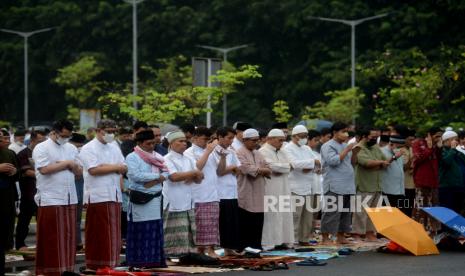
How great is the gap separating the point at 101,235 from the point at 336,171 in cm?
543

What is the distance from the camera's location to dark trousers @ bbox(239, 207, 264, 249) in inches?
698

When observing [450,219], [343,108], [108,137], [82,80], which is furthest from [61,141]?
[82,80]

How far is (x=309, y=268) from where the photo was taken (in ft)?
52.0

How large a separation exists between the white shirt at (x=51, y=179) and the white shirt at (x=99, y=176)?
1.13ft

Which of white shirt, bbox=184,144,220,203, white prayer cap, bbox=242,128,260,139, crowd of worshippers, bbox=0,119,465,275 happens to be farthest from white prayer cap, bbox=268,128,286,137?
white shirt, bbox=184,144,220,203

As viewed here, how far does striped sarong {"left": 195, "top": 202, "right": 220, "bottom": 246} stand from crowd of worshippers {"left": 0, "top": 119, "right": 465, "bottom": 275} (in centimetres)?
1

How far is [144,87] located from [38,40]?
1156cm


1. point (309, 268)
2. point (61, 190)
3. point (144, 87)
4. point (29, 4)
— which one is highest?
point (29, 4)

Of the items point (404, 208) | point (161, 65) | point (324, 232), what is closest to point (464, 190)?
point (404, 208)

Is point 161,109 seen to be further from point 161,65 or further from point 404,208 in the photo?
point 161,65

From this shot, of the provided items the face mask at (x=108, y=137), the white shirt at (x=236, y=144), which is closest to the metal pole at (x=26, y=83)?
the white shirt at (x=236, y=144)

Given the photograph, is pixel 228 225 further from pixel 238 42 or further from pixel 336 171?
pixel 238 42

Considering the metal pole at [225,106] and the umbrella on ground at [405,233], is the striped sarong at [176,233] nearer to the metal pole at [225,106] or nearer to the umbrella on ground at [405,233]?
the umbrella on ground at [405,233]

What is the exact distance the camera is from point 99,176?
15.3m
